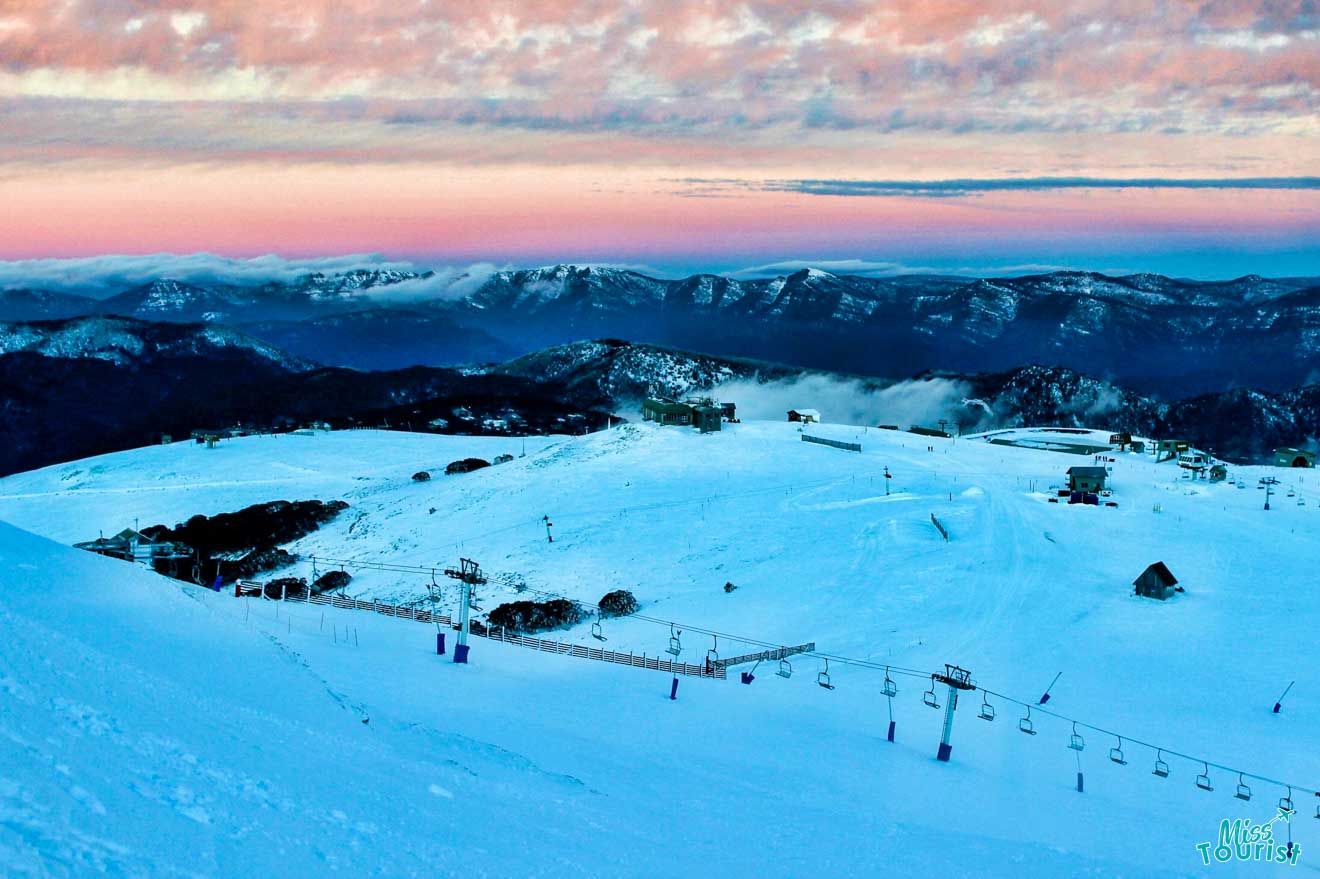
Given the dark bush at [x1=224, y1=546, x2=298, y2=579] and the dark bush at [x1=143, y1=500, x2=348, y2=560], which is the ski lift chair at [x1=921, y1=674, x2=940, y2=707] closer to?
the dark bush at [x1=224, y1=546, x2=298, y2=579]

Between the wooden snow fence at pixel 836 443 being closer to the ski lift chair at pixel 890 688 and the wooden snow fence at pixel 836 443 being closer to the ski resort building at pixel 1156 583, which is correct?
the ski resort building at pixel 1156 583

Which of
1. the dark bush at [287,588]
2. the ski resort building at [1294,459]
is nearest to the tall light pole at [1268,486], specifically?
the ski resort building at [1294,459]

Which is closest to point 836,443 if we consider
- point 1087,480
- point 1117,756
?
point 1087,480

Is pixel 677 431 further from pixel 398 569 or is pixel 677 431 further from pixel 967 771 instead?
pixel 967 771

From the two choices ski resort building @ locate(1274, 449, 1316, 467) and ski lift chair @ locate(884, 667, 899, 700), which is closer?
ski lift chair @ locate(884, 667, 899, 700)

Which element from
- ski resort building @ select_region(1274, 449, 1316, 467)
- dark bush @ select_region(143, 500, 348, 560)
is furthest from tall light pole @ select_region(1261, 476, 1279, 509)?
dark bush @ select_region(143, 500, 348, 560)
